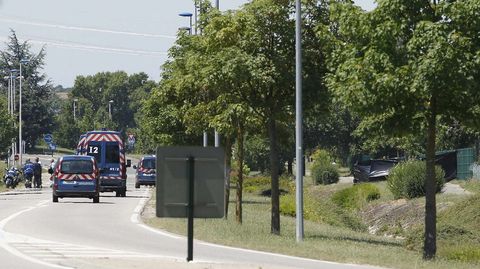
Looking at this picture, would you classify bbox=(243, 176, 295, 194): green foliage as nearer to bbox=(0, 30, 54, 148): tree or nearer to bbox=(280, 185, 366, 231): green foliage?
bbox=(280, 185, 366, 231): green foliage

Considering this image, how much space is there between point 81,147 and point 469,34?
108ft

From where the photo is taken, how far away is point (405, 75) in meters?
21.0

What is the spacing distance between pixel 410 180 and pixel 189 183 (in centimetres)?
3451

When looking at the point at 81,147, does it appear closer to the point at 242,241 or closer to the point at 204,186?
the point at 242,241

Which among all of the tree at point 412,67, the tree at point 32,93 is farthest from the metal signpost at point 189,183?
the tree at point 32,93

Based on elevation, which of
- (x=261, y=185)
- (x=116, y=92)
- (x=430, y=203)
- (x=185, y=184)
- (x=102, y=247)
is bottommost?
(x=261, y=185)

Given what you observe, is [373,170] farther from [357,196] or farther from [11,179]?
[11,179]

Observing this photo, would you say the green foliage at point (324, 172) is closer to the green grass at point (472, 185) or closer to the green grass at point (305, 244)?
the green grass at point (472, 185)

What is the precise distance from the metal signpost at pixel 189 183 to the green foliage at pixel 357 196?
118 ft

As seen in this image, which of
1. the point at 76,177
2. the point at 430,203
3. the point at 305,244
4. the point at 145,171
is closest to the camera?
the point at 430,203

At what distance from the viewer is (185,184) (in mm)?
13969

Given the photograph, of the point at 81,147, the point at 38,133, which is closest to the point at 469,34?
the point at 81,147

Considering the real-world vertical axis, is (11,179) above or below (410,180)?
below

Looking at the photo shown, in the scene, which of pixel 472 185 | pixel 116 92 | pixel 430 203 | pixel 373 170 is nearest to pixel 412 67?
pixel 430 203
